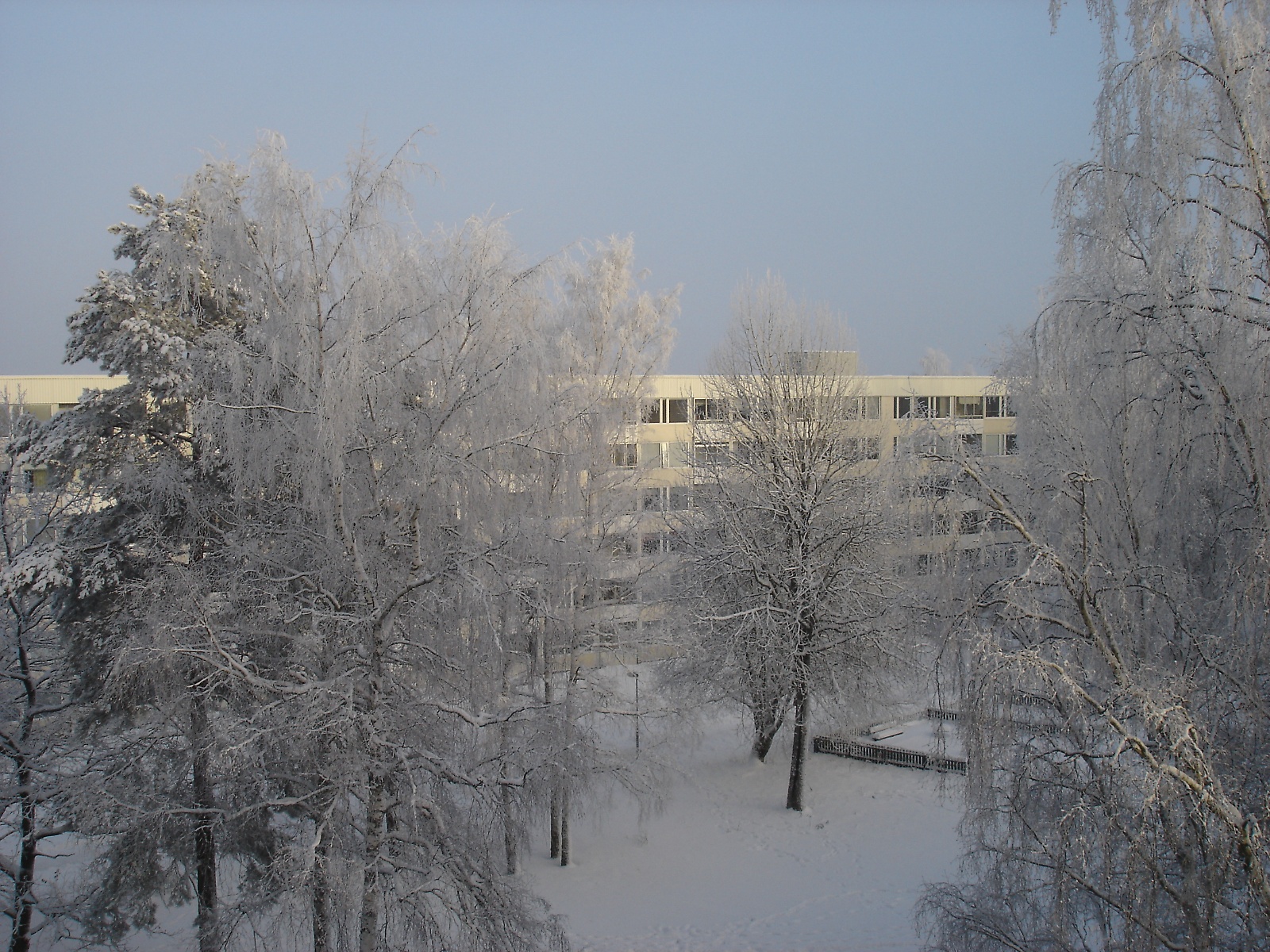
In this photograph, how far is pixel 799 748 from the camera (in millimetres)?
14320

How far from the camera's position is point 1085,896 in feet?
19.0

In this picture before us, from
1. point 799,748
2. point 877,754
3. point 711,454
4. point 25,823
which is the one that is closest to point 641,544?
point 711,454

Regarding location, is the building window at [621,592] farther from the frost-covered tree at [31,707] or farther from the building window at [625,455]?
the frost-covered tree at [31,707]

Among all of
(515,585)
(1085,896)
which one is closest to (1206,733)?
(1085,896)

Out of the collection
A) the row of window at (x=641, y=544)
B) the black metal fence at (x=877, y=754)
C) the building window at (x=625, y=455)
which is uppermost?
the building window at (x=625, y=455)

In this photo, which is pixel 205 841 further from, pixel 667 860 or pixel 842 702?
pixel 842 702

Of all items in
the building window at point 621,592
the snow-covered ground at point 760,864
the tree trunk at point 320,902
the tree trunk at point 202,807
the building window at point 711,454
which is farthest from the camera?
the building window at point 711,454

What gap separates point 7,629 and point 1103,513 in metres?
12.3

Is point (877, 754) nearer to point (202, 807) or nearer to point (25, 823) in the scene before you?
point (202, 807)

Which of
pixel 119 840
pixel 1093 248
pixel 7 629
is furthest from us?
pixel 7 629

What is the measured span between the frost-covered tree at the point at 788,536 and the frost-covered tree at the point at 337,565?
6103 mm

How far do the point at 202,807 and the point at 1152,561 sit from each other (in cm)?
839

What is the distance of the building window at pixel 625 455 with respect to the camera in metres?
13.7

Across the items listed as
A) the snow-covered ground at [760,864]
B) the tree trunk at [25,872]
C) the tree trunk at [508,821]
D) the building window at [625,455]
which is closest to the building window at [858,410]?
the building window at [625,455]
